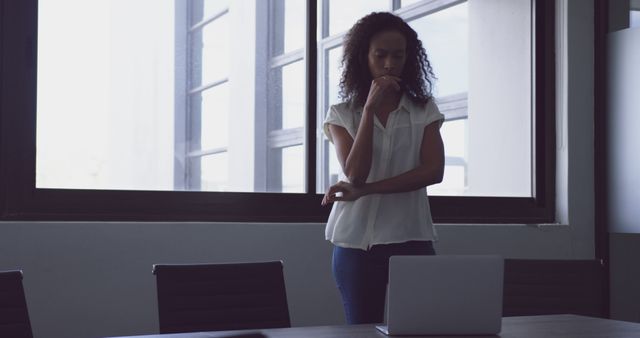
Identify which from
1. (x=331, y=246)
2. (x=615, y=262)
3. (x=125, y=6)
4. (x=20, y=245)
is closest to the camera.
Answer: (x=20, y=245)

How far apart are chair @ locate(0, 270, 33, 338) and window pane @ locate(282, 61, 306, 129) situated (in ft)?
6.21

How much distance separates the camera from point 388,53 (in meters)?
2.60

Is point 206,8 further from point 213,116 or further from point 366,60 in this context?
point 366,60

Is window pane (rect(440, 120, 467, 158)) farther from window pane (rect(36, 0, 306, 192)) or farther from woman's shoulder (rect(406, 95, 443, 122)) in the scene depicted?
woman's shoulder (rect(406, 95, 443, 122))

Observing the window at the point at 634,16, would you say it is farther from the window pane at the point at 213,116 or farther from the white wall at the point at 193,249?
the window pane at the point at 213,116

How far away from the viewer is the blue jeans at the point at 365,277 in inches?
90.9

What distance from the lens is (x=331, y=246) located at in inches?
146

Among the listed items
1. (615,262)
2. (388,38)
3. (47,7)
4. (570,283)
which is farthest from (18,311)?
(615,262)

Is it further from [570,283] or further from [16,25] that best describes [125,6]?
[570,283]

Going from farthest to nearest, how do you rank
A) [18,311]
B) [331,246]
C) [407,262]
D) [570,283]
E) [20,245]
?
1. [331,246]
2. [20,245]
3. [570,283]
4. [18,311]
5. [407,262]

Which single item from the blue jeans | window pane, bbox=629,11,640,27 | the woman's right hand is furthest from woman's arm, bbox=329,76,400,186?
window pane, bbox=629,11,640,27

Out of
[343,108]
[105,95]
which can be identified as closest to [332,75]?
[105,95]

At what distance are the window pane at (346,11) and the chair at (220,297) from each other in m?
1.79

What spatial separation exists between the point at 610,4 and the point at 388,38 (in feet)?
7.42
